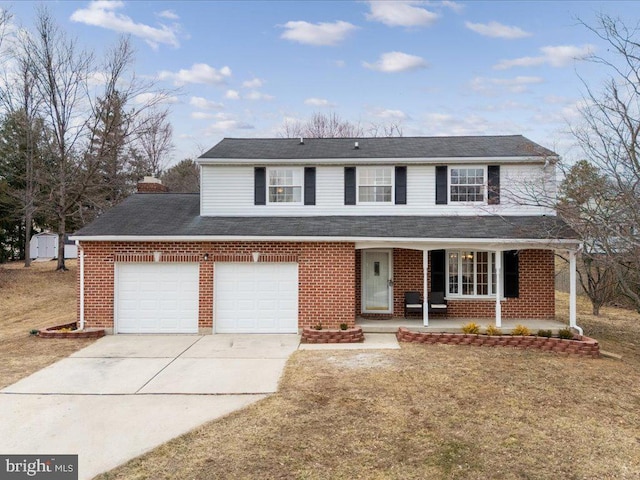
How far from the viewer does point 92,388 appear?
7.14m

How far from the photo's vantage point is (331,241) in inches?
431

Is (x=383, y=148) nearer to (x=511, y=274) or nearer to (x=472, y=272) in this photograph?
(x=472, y=272)

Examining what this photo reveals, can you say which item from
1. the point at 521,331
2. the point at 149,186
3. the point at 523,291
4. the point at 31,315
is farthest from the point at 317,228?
the point at 31,315

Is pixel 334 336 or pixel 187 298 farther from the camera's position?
pixel 187 298

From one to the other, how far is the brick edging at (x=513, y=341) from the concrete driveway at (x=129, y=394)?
10.3 feet

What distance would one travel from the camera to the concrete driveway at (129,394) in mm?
5137

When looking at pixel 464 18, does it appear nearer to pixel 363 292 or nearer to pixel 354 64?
pixel 354 64

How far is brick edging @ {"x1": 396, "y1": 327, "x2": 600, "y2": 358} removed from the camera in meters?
9.27

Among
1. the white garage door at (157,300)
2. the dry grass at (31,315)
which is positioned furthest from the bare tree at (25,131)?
the white garage door at (157,300)

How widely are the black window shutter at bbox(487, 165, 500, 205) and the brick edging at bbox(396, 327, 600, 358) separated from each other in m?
4.51

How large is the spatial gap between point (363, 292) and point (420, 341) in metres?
2.77

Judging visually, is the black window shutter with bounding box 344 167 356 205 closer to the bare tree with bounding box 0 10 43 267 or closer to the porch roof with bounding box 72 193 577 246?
the porch roof with bounding box 72 193 577 246

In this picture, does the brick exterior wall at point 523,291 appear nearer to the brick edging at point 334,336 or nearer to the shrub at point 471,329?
the shrub at point 471,329

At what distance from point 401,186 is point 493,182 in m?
2.82
